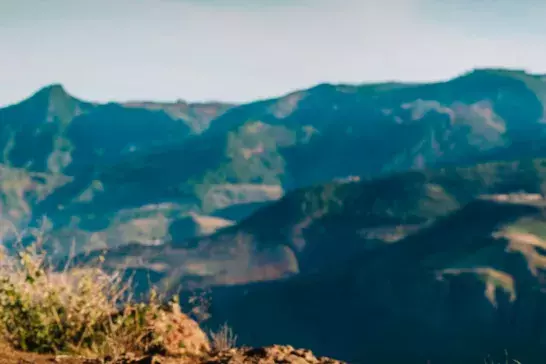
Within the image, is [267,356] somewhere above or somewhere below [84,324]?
above

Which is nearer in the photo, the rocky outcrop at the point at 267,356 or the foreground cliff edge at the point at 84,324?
the rocky outcrop at the point at 267,356

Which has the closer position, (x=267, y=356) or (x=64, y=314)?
(x=267, y=356)

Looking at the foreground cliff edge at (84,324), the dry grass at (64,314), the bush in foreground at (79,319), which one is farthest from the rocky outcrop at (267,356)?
the dry grass at (64,314)

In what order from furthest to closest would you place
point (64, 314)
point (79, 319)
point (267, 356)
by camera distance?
point (64, 314)
point (79, 319)
point (267, 356)

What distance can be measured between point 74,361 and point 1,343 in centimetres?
120

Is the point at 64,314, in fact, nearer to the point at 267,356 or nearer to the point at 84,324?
the point at 84,324

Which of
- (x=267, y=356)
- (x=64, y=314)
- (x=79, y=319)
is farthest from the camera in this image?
(x=64, y=314)

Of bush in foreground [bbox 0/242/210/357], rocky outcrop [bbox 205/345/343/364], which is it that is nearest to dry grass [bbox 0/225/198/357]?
bush in foreground [bbox 0/242/210/357]

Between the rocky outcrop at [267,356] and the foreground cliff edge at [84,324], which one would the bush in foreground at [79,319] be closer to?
the foreground cliff edge at [84,324]

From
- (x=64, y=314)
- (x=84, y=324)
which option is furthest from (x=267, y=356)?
(x=64, y=314)

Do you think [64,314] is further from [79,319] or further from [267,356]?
[267,356]

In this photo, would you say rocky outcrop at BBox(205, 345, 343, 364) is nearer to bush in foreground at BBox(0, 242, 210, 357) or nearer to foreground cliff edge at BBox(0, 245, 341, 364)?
foreground cliff edge at BBox(0, 245, 341, 364)

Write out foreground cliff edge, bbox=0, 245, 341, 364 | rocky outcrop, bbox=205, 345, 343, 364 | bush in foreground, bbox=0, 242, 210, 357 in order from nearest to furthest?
rocky outcrop, bbox=205, 345, 343, 364
foreground cliff edge, bbox=0, 245, 341, 364
bush in foreground, bbox=0, 242, 210, 357

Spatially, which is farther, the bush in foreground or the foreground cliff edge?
the bush in foreground
